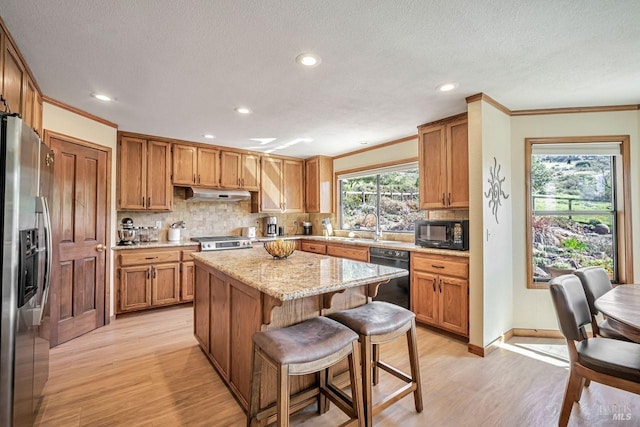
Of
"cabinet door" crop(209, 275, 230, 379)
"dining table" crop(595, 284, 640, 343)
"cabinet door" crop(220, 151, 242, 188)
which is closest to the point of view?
"dining table" crop(595, 284, 640, 343)

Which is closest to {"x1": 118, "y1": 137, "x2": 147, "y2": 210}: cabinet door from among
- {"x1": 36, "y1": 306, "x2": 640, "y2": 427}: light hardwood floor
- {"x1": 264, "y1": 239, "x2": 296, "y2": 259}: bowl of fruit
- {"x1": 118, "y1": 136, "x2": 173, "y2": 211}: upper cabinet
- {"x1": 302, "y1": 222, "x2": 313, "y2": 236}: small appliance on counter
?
{"x1": 118, "y1": 136, "x2": 173, "y2": 211}: upper cabinet

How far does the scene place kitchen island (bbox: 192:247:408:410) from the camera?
1618 mm

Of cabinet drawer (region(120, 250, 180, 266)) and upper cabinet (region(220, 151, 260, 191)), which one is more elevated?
upper cabinet (region(220, 151, 260, 191))

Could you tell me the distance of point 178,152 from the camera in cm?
426

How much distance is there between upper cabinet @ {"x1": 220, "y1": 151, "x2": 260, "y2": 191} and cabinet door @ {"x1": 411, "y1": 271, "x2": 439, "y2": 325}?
2996 mm

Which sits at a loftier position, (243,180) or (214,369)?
(243,180)

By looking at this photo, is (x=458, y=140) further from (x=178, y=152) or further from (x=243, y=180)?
(x=178, y=152)

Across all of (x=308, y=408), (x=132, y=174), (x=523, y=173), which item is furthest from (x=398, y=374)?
(x=132, y=174)

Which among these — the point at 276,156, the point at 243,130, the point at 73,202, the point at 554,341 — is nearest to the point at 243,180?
the point at 276,156

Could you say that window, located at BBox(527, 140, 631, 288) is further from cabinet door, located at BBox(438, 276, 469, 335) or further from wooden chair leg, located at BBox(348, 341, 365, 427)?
wooden chair leg, located at BBox(348, 341, 365, 427)

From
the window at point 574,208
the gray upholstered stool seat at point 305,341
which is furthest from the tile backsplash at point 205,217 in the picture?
the gray upholstered stool seat at point 305,341

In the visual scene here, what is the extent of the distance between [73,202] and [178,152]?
1.53m
